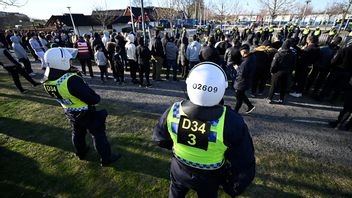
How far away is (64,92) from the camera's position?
111 inches

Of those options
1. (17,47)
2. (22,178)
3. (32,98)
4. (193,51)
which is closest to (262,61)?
(193,51)

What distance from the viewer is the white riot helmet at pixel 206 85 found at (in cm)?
152

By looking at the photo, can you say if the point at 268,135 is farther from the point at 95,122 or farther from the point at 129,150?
the point at 95,122

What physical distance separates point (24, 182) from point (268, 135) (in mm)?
5383

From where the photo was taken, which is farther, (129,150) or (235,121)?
(129,150)

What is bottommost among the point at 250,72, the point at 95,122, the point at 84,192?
the point at 84,192

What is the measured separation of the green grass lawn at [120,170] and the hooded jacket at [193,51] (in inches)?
164

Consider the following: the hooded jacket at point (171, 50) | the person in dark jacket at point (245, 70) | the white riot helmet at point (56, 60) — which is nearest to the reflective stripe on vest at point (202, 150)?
the white riot helmet at point (56, 60)

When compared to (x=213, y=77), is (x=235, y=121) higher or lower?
lower

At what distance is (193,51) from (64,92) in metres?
5.93

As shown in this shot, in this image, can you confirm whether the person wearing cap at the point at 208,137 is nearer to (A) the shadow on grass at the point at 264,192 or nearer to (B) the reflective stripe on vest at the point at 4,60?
(A) the shadow on grass at the point at 264,192

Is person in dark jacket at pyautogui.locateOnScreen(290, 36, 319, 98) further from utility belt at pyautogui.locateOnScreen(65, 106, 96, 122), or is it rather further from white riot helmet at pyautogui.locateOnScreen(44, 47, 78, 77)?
white riot helmet at pyautogui.locateOnScreen(44, 47, 78, 77)

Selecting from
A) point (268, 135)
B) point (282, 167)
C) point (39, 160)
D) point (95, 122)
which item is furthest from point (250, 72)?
point (39, 160)

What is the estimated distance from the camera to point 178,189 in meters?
2.09
